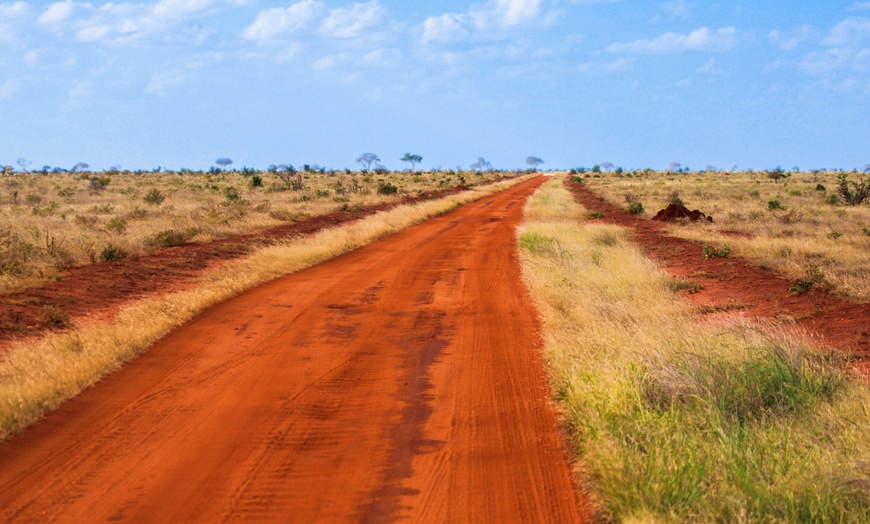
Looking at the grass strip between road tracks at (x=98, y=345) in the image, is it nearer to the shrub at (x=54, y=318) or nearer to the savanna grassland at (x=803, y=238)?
the shrub at (x=54, y=318)

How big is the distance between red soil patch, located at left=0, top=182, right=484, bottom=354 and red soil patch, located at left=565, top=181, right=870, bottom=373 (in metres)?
9.86

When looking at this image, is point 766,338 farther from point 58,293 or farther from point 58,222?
point 58,222

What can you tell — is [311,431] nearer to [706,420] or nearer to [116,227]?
[706,420]

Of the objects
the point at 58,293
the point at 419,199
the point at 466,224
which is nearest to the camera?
the point at 58,293

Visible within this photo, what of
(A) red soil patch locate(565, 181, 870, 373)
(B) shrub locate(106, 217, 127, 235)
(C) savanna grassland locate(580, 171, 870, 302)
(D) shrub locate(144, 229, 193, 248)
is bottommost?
(A) red soil patch locate(565, 181, 870, 373)

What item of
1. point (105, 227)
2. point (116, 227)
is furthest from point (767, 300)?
point (105, 227)

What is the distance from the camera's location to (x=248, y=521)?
4418mm

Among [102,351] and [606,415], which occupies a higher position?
[102,351]

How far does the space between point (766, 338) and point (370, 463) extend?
438 centimetres

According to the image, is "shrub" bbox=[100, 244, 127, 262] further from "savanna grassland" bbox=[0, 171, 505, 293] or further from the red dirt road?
the red dirt road

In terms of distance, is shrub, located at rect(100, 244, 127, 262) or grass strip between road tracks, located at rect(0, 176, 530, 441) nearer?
grass strip between road tracks, located at rect(0, 176, 530, 441)

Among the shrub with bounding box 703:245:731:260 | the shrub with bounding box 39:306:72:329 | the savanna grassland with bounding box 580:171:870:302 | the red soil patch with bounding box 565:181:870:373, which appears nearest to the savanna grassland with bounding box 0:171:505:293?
the shrub with bounding box 39:306:72:329

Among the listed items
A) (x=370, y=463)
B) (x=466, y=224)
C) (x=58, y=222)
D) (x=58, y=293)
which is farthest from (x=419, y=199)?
(x=370, y=463)

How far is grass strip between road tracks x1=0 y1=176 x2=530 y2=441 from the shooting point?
6.36 meters
